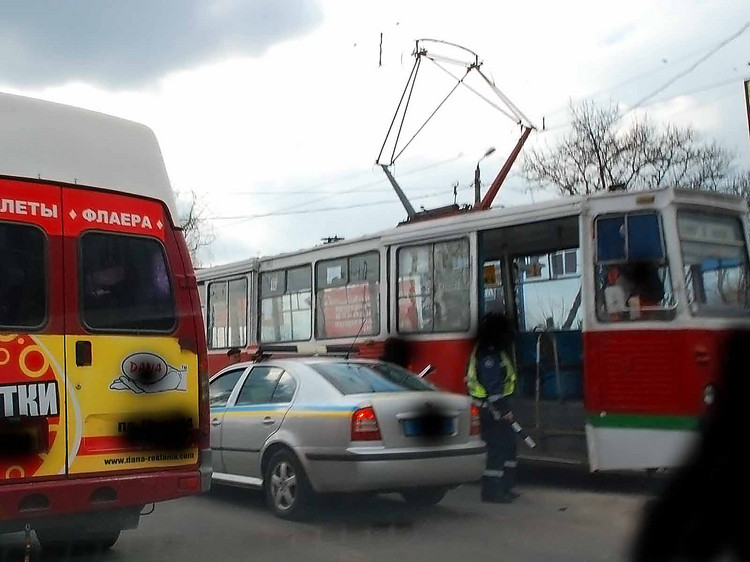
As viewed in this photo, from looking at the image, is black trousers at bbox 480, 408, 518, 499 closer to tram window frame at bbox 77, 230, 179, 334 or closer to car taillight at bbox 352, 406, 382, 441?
Result: car taillight at bbox 352, 406, 382, 441

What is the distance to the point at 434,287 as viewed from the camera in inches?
456

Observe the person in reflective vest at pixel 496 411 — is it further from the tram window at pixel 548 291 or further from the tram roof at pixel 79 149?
the tram roof at pixel 79 149

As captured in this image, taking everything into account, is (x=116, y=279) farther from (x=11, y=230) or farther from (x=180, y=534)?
(x=180, y=534)

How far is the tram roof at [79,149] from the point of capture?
618cm

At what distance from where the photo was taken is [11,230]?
235 inches

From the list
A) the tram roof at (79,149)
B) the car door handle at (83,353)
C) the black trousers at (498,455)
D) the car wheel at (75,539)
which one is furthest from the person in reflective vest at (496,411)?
the car door handle at (83,353)

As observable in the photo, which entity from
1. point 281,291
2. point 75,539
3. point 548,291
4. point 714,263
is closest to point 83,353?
point 75,539

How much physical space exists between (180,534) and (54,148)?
11.3 ft

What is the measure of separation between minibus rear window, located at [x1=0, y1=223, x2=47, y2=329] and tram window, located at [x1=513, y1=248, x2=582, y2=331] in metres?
6.32

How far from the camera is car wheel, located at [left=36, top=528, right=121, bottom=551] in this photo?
725cm

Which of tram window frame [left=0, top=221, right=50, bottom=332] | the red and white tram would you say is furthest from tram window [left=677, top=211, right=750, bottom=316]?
tram window frame [left=0, top=221, right=50, bottom=332]

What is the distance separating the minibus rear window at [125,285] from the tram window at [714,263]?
516cm

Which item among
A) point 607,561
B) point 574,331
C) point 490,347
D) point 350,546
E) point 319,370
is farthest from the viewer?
point 574,331

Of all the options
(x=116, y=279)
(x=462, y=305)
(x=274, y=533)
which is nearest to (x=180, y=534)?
(x=274, y=533)
